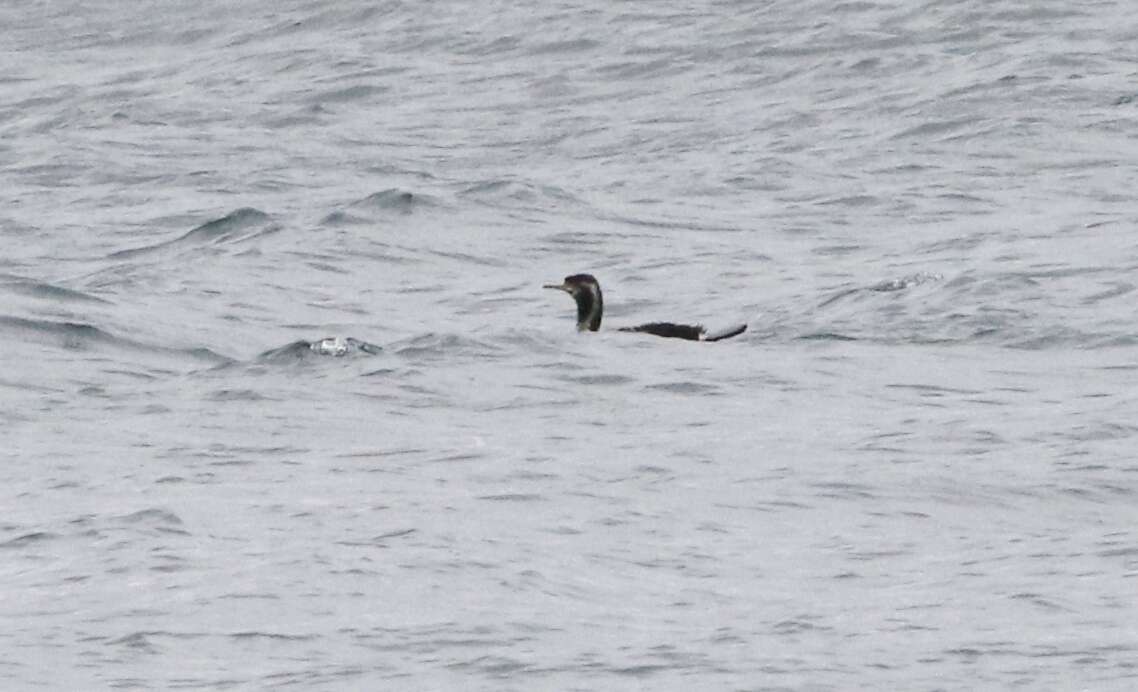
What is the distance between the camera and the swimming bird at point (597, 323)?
16.9 m

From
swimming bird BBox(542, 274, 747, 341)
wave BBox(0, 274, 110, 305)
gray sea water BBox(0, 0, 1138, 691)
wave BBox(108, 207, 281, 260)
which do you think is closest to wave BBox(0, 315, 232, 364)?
gray sea water BBox(0, 0, 1138, 691)

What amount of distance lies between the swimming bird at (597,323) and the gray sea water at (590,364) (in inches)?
4.8

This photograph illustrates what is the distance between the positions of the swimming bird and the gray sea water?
0.12 m

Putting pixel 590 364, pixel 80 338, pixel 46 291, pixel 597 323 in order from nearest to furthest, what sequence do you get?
pixel 590 364 < pixel 80 338 < pixel 597 323 < pixel 46 291

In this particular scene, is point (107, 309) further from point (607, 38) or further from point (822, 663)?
point (607, 38)

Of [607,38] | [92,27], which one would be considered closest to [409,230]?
[607,38]

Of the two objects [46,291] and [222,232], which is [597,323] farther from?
[222,232]

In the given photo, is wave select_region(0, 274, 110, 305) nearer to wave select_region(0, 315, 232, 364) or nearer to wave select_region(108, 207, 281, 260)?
wave select_region(0, 315, 232, 364)

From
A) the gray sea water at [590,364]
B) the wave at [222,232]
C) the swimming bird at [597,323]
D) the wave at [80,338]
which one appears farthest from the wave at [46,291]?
the swimming bird at [597,323]

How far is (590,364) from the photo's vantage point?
53.4 feet

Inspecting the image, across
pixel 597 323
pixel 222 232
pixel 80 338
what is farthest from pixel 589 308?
pixel 222 232

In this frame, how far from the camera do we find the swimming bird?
16875mm

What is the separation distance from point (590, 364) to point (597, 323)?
1.18 metres

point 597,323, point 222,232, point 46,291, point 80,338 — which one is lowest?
point 222,232
